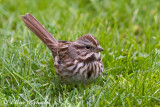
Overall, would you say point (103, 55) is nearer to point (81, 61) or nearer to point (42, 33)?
point (81, 61)

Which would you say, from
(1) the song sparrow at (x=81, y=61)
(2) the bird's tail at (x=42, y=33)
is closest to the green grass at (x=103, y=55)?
(1) the song sparrow at (x=81, y=61)

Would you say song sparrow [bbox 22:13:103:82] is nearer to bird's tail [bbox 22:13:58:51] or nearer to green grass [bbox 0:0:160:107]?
green grass [bbox 0:0:160:107]

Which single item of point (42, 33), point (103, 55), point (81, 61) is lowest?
point (81, 61)

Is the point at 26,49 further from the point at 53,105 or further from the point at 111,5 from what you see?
the point at 111,5

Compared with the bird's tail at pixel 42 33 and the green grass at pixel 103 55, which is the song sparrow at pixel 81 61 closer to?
the green grass at pixel 103 55

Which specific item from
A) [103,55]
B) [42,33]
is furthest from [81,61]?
[42,33]

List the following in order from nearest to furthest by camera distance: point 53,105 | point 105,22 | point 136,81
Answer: point 53,105 < point 136,81 < point 105,22

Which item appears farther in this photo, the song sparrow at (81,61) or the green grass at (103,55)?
the song sparrow at (81,61)

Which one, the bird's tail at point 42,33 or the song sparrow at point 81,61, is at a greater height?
the bird's tail at point 42,33

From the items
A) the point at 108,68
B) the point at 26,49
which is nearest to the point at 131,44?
the point at 108,68
